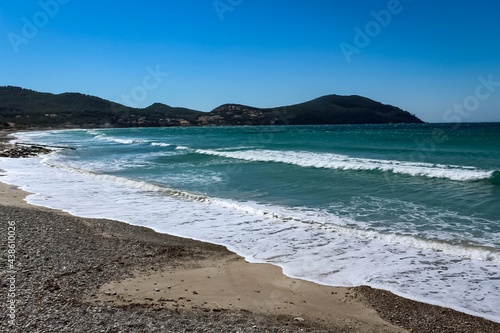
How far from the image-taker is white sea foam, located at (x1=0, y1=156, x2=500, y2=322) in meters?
7.24

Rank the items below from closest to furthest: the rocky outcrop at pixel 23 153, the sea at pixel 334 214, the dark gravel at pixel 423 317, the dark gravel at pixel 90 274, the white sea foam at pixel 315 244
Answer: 1. the dark gravel at pixel 90 274
2. the dark gravel at pixel 423 317
3. the white sea foam at pixel 315 244
4. the sea at pixel 334 214
5. the rocky outcrop at pixel 23 153

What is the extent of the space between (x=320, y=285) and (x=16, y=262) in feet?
18.6

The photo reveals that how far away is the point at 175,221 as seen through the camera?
477 inches

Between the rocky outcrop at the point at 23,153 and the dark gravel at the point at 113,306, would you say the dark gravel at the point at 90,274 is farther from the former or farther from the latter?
the rocky outcrop at the point at 23,153

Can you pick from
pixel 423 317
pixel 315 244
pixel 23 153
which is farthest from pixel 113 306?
pixel 23 153

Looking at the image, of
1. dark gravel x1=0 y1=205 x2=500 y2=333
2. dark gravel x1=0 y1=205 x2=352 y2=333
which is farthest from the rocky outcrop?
dark gravel x1=0 y1=205 x2=500 y2=333

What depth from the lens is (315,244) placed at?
9.69 metres

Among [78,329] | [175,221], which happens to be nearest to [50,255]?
[78,329]

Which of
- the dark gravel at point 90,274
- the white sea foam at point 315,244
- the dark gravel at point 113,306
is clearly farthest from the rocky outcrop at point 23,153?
the dark gravel at point 113,306

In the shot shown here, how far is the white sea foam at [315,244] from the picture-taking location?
7238 millimetres
